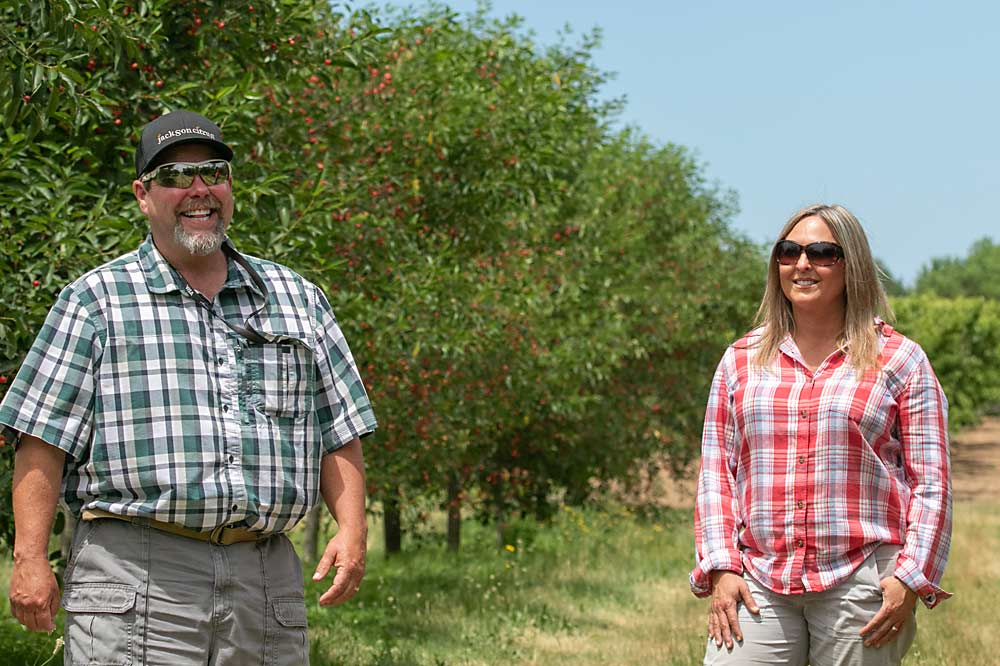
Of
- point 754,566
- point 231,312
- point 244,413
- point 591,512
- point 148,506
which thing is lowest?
point 591,512

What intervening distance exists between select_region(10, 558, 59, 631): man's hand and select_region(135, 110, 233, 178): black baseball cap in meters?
1.06

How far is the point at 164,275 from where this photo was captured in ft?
11.1

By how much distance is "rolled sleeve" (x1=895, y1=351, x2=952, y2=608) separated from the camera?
358 centimetres

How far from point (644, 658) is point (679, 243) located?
1290cm

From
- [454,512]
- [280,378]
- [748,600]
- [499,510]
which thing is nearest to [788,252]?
[748,600]

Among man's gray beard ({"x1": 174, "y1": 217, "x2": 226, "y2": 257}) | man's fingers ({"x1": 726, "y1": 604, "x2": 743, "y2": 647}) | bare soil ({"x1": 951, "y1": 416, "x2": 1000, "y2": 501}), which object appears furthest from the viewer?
bare soil ({"x1": 951, "y1": 416, "x2": 1000, "y2": 501})

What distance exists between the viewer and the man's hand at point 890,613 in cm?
358

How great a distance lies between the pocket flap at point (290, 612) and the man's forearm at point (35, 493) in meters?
0.59

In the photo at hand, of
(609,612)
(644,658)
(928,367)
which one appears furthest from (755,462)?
(609,612)

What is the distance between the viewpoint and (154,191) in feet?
11.4

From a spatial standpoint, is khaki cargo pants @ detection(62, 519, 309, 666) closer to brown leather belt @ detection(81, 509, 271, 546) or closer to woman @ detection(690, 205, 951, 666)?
brown leather belt @ detection(81, 509, 271, 546)

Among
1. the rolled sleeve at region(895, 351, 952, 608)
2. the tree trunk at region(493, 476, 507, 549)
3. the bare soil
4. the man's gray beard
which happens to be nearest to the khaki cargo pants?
the man's gray beard

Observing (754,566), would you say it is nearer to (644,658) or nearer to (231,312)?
(231,312)

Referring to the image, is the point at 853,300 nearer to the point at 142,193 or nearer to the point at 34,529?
the point at 142,193
